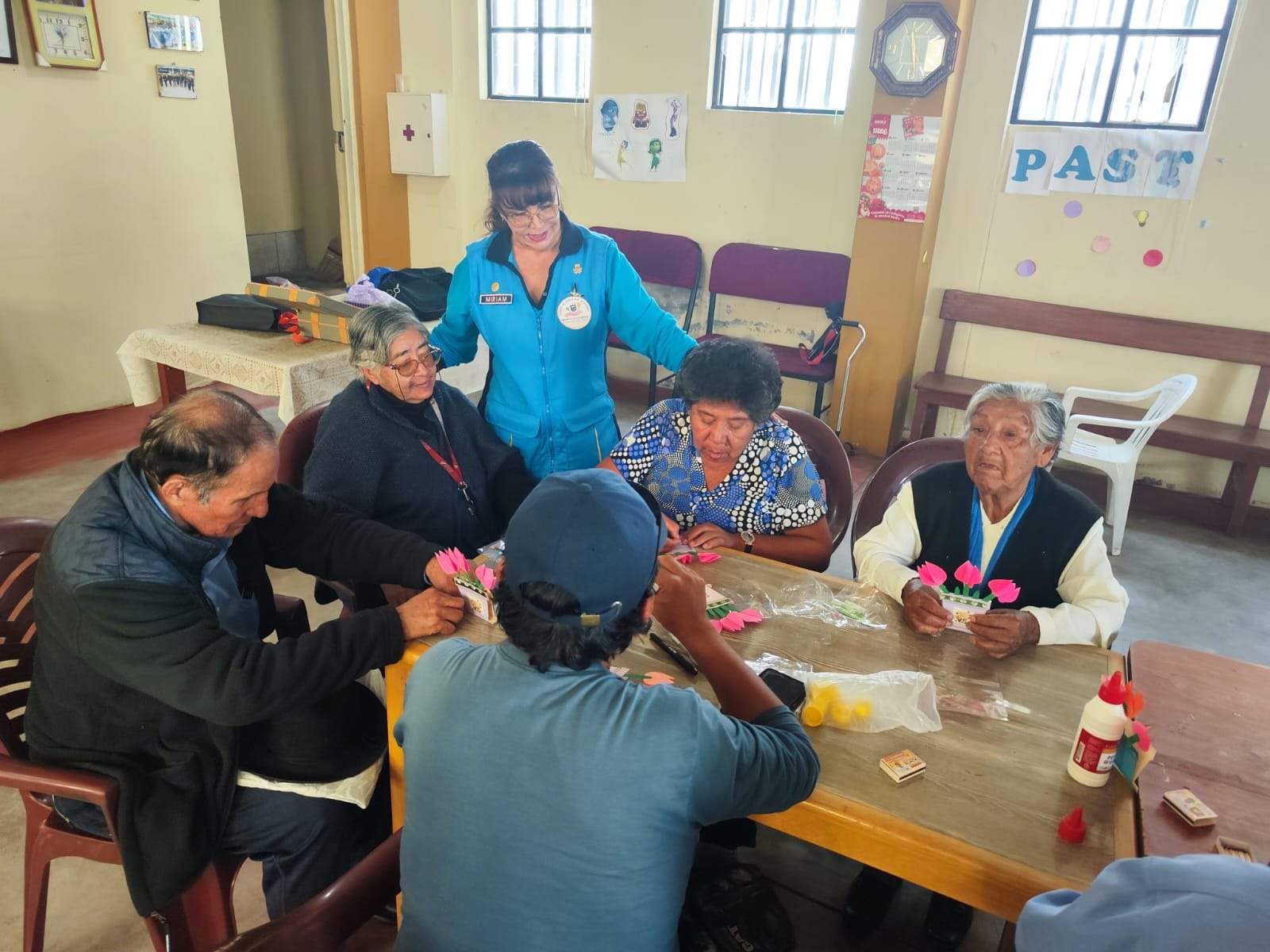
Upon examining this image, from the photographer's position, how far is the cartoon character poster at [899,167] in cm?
457

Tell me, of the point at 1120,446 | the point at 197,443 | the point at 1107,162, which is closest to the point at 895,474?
the point at 197,443

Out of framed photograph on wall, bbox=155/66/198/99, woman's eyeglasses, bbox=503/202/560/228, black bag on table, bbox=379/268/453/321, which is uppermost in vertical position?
framed photograph on wall, bbox=155/66/198/99

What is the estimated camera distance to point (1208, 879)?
0.76 meters

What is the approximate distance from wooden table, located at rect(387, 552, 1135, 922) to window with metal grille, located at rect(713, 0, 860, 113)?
424 centimetres

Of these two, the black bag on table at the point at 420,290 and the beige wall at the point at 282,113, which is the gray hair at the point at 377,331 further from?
the beige wall at the point at 282,113

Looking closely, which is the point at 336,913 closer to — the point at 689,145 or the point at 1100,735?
the point at 1100,735

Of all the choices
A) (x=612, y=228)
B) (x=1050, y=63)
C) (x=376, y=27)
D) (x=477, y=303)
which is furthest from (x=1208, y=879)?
(x=376, y=27)

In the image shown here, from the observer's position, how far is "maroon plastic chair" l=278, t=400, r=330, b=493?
234cm

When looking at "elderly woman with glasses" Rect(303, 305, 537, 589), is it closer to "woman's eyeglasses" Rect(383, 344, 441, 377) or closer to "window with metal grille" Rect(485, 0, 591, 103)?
"woman's eyeglasses" Rect(383, 344, 441, 377)

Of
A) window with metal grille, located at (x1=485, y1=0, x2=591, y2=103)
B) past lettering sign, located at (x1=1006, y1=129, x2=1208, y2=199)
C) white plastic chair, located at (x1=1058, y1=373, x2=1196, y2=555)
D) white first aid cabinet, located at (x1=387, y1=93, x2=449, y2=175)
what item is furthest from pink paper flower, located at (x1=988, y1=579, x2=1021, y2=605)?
white first aid cabinet, located at (x1=387, y1=93, x2=449, y2=175)

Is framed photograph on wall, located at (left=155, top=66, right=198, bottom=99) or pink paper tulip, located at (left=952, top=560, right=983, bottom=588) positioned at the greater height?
framed photograph on wall, located at (left=155, top=66, right=198, bottom=99)

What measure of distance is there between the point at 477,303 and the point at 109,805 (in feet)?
5.55

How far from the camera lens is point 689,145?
5.48 m

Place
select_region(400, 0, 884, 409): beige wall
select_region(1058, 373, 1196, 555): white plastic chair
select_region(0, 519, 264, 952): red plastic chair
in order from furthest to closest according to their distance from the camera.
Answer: select_region(400, 0, 884, 409): beige wall → select_region(1058, 373, 1196, 555): white plastic chair → select_region(0, 519, 264, 952): red plastic chair
